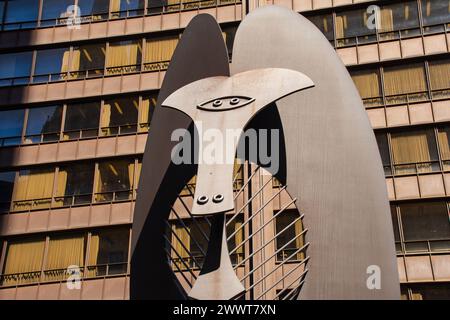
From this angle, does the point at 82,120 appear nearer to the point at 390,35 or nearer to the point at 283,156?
the point at 390,35

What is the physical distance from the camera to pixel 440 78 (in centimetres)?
2572

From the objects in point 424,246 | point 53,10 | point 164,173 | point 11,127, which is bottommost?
point 164,173

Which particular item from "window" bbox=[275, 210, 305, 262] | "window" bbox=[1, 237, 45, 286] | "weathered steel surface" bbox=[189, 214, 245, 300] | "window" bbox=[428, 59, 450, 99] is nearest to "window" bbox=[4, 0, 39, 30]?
"window" bbox=[1, 237, 45, 286]

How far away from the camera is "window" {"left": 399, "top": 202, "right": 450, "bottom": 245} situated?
77.5ft

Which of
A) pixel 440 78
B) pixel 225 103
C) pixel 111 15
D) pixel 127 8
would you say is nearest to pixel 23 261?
pixel 111 15

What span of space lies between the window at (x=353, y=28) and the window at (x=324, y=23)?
0.31 meters

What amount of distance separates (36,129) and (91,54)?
4409 millimetres

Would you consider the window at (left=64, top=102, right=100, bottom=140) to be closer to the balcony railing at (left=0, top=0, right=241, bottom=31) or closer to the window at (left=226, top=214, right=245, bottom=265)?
the balcony railing at (left=0, top=0, right=241, bottom=31)

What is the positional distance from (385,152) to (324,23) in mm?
6646

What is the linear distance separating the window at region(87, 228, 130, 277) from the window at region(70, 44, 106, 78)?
785 centimetres

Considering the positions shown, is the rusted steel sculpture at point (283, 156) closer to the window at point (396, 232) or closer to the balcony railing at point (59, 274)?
the window at point (396, 232)

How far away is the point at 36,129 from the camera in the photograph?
28547mm

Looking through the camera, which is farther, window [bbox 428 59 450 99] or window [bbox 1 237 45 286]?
window [bbox 1 237 45 286]
